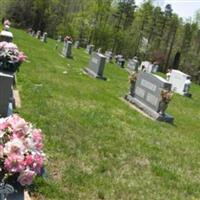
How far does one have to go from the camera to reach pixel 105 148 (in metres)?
10.3

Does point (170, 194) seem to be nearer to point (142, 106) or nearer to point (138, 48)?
point (142, 106)

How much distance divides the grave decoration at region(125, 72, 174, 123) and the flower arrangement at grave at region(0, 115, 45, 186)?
11.1 meters

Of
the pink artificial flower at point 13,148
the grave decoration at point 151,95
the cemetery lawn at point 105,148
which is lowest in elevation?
the cemetery lawn at point 105,148

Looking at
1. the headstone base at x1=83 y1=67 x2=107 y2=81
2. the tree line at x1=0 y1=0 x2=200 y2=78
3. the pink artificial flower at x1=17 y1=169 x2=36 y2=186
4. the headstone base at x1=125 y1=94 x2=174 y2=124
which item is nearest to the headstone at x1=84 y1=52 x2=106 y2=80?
the headstone base at x1=83 y1=67 x2=107 y2=81

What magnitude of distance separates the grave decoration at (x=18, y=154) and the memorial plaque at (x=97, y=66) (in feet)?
61.5

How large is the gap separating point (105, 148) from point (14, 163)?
242 inches

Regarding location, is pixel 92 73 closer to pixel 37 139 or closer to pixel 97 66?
pixel 97 66

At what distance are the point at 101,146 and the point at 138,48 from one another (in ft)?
241

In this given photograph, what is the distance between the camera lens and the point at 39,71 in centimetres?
2012

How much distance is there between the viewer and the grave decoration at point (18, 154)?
425 cm

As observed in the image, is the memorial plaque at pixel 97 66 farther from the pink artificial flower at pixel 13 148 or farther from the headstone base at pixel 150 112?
the pink artificial flower at pixel 13 148

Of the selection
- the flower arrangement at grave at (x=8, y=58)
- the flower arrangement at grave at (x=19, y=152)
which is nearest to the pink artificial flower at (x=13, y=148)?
the flower arrangement at grave at (x=19, y=152)

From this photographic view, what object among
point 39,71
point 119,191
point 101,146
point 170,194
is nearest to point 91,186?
point 119,191

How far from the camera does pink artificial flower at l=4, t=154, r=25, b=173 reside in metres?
4.22
